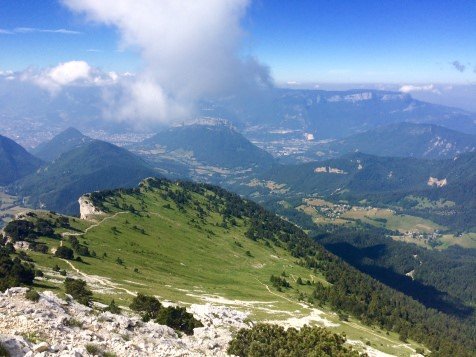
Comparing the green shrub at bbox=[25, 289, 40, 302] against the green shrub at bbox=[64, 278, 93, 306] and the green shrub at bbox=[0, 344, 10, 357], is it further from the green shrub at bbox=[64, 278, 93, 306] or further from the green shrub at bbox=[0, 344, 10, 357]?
the green shrub at bbox=[0, 344, 10, 357]

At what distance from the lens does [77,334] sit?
41906 mm

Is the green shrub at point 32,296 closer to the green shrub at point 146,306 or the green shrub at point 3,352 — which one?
the green shrub at point 3,352

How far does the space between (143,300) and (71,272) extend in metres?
44.9

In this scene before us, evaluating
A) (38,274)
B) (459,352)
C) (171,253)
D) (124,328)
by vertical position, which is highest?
(124,328)

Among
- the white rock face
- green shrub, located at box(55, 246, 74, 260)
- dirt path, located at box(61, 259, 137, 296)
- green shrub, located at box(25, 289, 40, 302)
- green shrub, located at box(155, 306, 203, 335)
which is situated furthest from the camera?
green shrub, located at box(55, 246, 74, 260)

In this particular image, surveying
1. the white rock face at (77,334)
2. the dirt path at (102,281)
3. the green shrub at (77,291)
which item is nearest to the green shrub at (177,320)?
the white rock face at (77,334)

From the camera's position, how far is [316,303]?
163875 mm

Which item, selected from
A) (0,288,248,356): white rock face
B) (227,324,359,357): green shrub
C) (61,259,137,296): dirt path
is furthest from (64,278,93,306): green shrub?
(227,324,359,357): green shrub

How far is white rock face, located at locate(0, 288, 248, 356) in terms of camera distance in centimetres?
3553

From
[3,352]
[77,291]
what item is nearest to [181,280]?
[77,291]

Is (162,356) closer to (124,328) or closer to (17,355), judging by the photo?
(124,328)

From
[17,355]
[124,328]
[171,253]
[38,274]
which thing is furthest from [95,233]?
[17,355]

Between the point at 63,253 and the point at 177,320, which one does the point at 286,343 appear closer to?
the point at 177,320

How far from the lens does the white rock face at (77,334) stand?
35.5m
